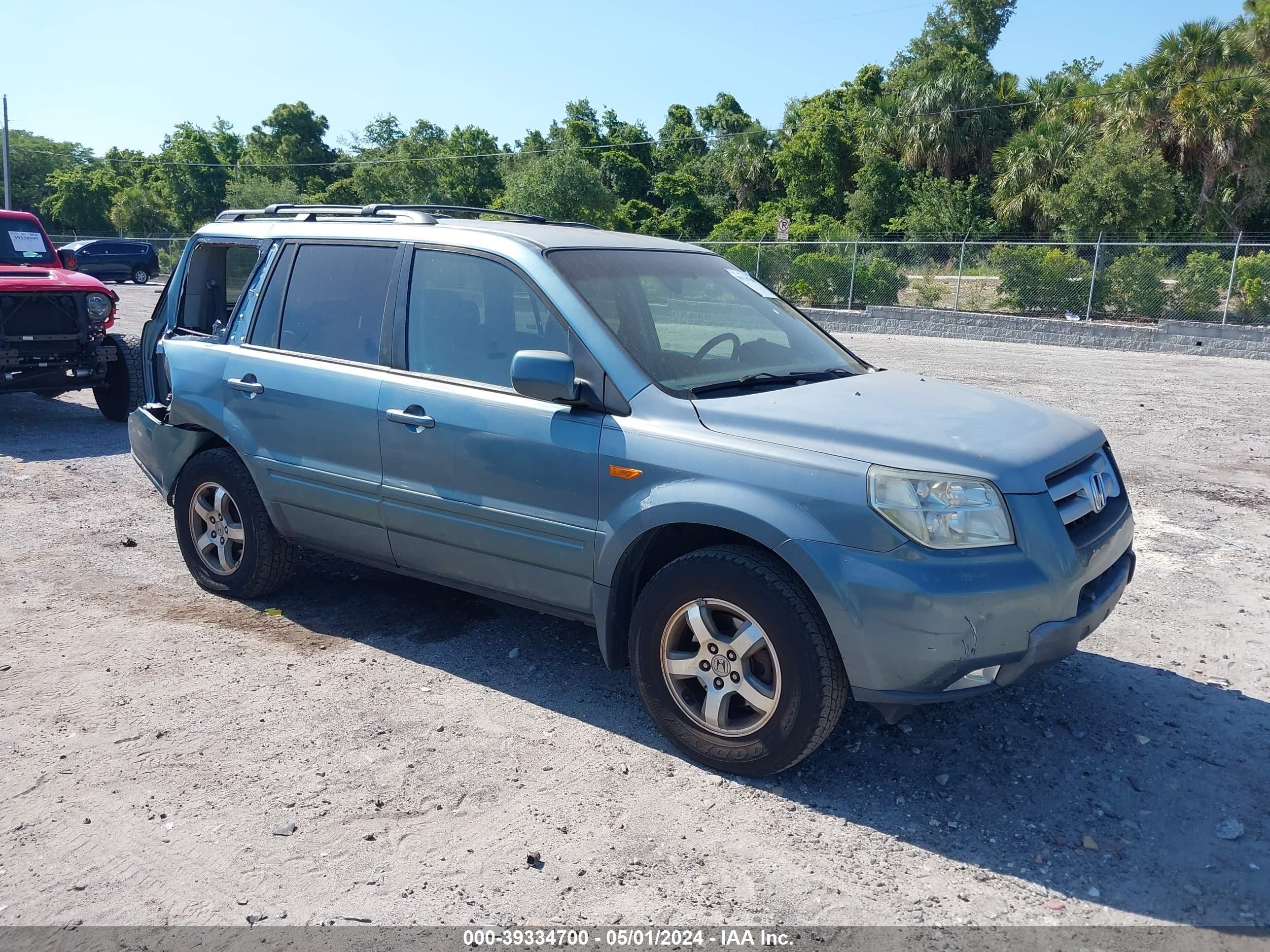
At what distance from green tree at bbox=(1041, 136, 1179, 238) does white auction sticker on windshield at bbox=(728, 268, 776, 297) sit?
90.5ft

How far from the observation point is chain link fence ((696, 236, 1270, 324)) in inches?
812

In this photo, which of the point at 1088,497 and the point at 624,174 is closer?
the point at 1088,497

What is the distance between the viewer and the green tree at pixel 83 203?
226 feet

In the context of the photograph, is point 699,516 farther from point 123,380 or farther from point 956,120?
point 956,120

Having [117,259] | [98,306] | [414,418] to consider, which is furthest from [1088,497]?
[117,259]

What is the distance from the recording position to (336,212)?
5234mm

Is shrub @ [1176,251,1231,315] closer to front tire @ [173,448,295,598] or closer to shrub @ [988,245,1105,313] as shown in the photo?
shrub @ [988,245,1105,313]

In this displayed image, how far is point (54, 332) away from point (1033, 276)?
20.4m

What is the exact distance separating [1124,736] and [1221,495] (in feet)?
15.4

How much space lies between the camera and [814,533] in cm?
329

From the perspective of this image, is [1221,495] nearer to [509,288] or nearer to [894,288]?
[509,288]

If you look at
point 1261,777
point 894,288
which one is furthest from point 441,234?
point 894,288

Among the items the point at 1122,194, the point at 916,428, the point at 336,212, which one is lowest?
the point at 916,428

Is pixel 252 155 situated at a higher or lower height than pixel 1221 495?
higher
